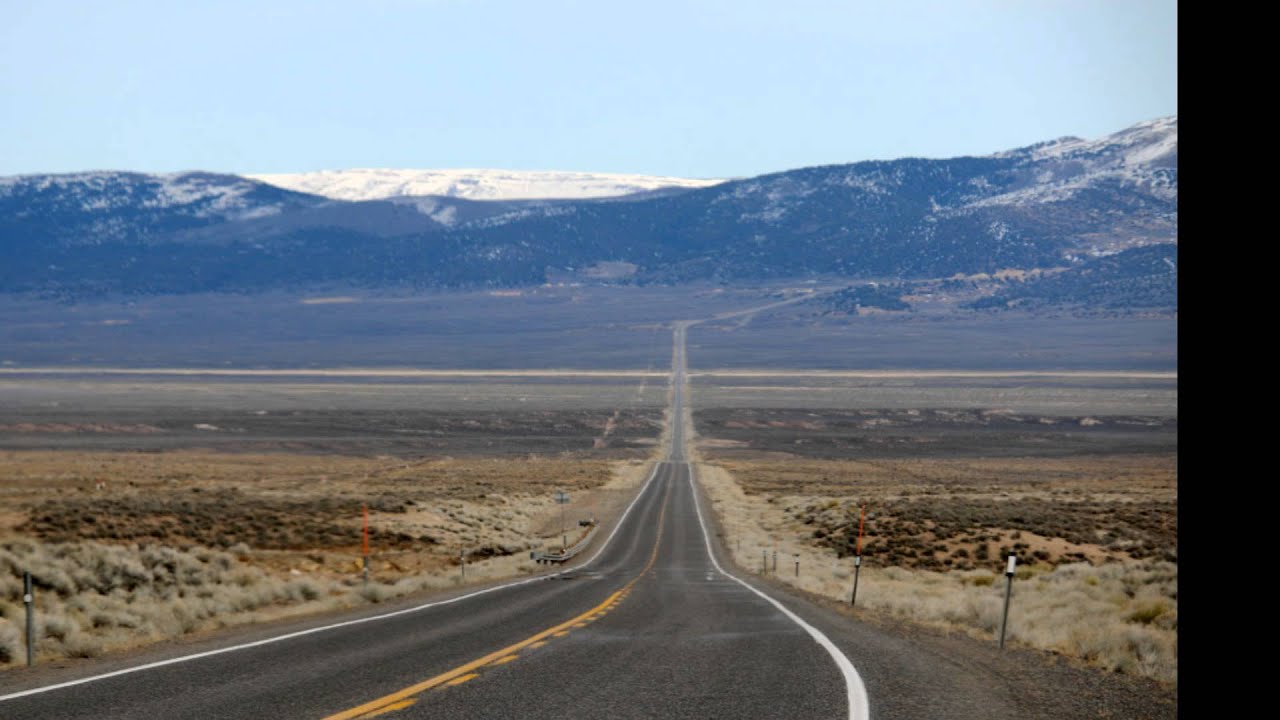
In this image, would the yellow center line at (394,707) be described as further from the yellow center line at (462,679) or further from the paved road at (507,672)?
the yellow center line at (462,679)

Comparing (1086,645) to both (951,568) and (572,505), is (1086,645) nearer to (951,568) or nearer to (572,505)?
(951,568)

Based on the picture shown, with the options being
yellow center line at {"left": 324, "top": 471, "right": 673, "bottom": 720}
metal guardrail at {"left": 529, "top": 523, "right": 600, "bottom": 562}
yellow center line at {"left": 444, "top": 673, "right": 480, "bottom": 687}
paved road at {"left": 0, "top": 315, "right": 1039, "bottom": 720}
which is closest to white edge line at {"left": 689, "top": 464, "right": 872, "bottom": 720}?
paved road at {"left": 0, "top": 315, "right": 1039, "bottom": 720}

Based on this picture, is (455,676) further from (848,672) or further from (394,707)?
(848,672)

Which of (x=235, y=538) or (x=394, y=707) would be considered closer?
(x=394, y=707)

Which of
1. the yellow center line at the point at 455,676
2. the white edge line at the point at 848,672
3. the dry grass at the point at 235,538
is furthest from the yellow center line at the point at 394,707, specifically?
the dry grass at the point at 235,538

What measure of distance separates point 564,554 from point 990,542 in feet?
Answer: 45.0

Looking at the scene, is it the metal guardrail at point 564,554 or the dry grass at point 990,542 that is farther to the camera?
the metal guardrail at point 564,554

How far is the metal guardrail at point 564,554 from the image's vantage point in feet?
108

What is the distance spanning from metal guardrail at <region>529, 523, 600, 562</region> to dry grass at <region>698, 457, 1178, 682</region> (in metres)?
5.24

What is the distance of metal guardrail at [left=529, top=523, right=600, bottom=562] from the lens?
108ft

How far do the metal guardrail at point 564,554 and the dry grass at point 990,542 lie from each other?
206 inches

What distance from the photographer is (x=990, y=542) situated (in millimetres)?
37094

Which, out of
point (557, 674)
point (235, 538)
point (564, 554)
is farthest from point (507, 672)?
point (564, 554)
